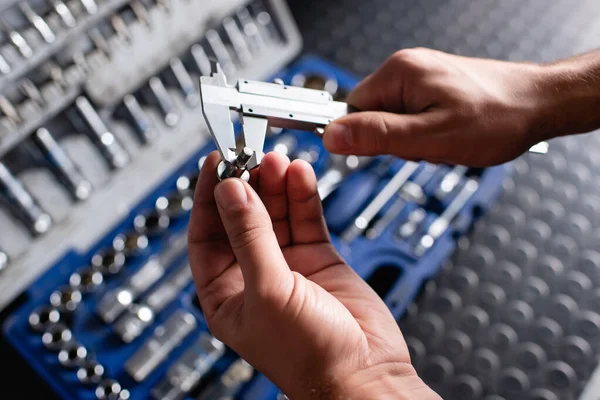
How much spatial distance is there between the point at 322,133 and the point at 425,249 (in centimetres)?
40

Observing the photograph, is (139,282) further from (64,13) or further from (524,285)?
(524,285)

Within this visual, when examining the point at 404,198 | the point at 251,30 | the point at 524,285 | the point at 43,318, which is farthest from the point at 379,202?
the point at 43,318

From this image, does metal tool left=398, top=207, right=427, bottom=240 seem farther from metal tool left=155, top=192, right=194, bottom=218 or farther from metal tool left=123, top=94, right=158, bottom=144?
metal tool left=123, top=94, right=158, bottom=144

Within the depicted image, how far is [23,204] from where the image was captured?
36.0 inches

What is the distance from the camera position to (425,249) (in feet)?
A: 3.14

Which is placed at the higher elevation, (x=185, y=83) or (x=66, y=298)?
(x=185, y=83)

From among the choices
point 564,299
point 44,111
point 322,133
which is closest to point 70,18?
point 44,111

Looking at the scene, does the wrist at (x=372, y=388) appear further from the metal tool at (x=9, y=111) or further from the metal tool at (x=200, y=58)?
the metal tool at (x=200, y=58)

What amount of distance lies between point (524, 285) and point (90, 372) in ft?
2.56

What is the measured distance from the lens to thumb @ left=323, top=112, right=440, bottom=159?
0.65m

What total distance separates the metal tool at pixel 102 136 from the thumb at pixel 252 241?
0.55 m

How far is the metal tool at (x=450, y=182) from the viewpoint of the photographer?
3.29ft

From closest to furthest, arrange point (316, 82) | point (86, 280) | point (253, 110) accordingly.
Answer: point (253, 110) < point (86, 280) < point (316, 82)

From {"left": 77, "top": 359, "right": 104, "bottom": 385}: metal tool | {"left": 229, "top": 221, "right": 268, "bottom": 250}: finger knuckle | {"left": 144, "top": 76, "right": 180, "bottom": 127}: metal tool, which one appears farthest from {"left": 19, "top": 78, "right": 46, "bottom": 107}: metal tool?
{"left": 229, "top": 221, "right": 268, "bottom": 250}: finger knuckle
